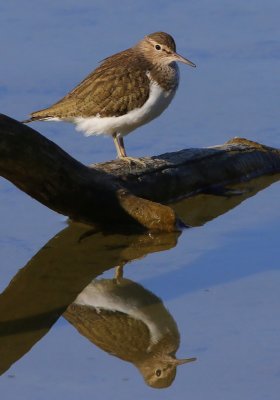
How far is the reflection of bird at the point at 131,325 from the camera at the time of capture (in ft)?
27.3

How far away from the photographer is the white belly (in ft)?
35.7

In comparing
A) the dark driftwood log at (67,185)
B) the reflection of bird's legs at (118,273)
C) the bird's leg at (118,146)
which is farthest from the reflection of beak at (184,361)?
the bird's leg at (118,146)

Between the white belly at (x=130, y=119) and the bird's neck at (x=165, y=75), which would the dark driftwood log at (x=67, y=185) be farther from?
the bird's neck at (x=165, y=75)

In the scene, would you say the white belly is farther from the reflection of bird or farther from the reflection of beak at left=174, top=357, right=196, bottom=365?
the reflection of beak at left=174, top=357, right=196, bottom=365

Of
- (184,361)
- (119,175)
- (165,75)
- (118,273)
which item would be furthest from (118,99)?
(184,361)

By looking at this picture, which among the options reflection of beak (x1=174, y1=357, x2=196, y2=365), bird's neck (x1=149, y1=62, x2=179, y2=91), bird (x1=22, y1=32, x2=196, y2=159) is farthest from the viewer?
bird's neck (x1=149, y1=62, x2=179, y2=91)

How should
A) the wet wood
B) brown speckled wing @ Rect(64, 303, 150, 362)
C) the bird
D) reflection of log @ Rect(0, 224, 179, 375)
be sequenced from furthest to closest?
the bird → the wet wood → reflection of log @ Rect(0, 224, 179, 375) → brown speckled wing @ Rect(64, 303, 150, 362)

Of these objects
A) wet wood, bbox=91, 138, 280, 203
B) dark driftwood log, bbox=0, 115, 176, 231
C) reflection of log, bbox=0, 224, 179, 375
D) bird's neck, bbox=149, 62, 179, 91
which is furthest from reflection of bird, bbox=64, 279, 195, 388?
bird's neck, bbox=149, 62, 179, 91

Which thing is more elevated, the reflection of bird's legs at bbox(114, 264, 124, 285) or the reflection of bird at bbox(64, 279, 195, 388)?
the reflection of bird's legs at bbox(114, 264, 124, 285)

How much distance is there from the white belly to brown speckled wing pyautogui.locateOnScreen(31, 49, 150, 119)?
0.04 meters

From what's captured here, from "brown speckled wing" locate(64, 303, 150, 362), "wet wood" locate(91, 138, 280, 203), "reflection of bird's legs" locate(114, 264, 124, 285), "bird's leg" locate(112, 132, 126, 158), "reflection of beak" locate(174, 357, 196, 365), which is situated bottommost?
"reflection of beak" locate(174, 357, 196, 365)

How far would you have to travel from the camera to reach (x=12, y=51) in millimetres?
13547

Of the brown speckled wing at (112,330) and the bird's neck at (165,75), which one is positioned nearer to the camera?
the brown speckled wing at (112,330)

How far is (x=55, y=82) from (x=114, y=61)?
5.43 feet
